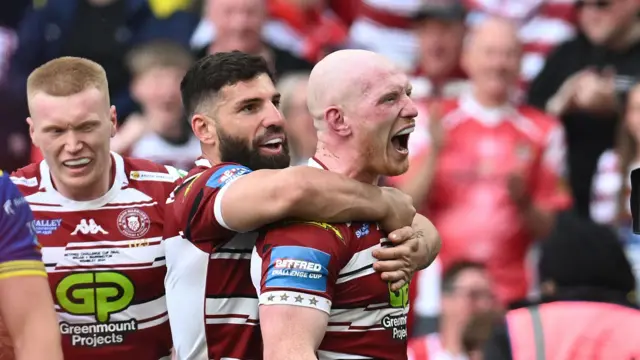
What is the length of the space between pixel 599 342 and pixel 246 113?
1.48m

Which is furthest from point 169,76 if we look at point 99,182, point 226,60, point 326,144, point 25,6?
point 326,144

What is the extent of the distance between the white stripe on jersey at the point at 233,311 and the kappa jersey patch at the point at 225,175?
17.2 inches

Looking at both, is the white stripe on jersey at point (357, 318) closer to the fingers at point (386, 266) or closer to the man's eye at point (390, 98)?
the fingers at point (386, 266)

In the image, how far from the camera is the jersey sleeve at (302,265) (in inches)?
169

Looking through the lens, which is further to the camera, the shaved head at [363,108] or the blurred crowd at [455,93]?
the blurred crowd at [455,93]

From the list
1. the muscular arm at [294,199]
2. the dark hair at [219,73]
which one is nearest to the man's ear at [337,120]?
the muscular arm at [294,199]

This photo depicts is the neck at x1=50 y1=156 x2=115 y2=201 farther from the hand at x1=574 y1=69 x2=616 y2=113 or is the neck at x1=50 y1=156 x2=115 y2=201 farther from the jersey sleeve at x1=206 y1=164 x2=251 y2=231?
Answer: the hand at x1=574 y1=69 x2=616 y2=113

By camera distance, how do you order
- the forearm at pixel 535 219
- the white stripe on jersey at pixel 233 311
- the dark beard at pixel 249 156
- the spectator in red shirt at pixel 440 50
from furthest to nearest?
the spectator in red shirt at pixel 440 50
the forearm at pixel 535 219
the dark beard at pixel 249 156
the white stripe on jersey at pixel 233 311

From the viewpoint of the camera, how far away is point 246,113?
506cm

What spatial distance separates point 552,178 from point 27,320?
542cm

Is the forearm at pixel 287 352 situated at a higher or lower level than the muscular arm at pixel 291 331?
lower

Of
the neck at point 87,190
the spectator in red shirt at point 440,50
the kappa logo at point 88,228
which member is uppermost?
the spectator in red shirt at point 440,50

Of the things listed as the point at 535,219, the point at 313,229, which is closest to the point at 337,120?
the point at 313,229

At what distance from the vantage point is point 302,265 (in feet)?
14.2
